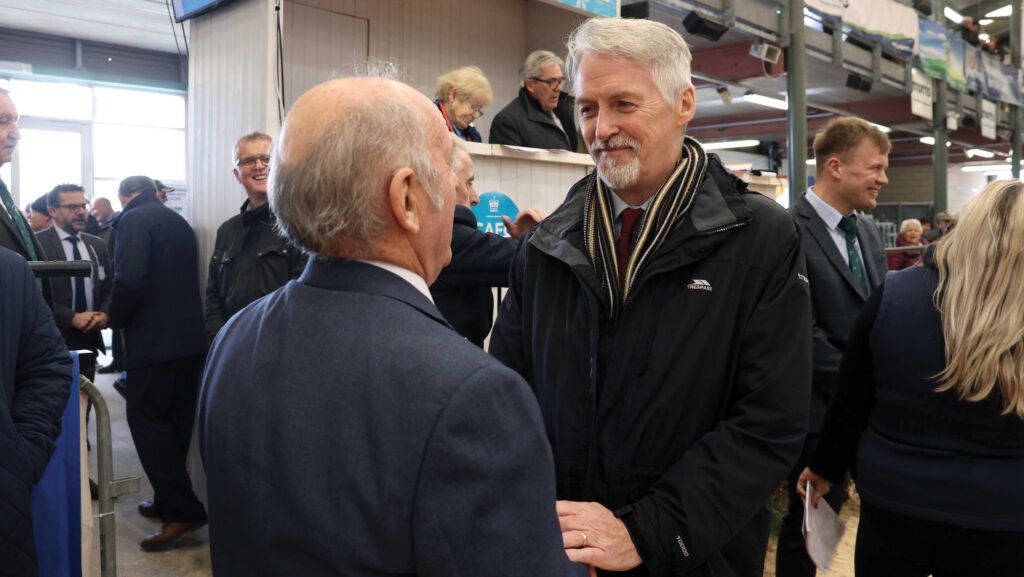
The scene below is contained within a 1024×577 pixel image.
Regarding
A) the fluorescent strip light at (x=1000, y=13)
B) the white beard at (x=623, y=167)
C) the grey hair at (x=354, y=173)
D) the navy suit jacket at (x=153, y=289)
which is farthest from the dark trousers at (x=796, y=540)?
the fluorescent strip light at (x=1000, y=13)

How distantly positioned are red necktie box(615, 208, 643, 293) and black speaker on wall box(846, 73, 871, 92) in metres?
9.69

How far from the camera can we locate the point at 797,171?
7.55m

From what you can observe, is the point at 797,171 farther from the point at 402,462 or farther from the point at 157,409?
the point at 402,462

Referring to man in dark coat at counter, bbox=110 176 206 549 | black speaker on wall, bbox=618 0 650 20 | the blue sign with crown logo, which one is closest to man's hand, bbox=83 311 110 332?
man in dark coat at counter, bbox=110 176 206 549

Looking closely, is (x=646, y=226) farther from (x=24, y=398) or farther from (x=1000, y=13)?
(x=1000, y=13)

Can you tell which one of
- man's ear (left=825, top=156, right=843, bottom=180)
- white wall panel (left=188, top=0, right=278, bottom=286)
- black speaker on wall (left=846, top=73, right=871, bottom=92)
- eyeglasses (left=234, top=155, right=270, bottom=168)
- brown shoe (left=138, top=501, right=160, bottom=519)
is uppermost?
black speaker on wall (left=846, top=73, right=871, bottom=92)

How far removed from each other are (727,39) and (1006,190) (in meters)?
7.22

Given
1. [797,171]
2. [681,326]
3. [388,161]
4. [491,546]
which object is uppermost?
[797,171]

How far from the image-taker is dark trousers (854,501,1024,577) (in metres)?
1.89

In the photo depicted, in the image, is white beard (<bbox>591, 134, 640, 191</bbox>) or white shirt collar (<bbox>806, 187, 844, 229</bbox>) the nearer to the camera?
white beard (<bbox>591, 134, 640, 191</bbox>)

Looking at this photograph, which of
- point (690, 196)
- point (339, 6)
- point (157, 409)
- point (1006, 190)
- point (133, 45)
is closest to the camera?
point (690, 196)

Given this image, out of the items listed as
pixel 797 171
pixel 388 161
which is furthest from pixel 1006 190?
pixel 797 171

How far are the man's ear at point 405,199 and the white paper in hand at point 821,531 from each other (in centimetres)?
167

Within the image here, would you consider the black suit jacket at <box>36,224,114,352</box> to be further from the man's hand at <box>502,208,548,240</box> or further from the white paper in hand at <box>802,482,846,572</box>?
the white paper in hand at <box>802,482,846,572</box>
